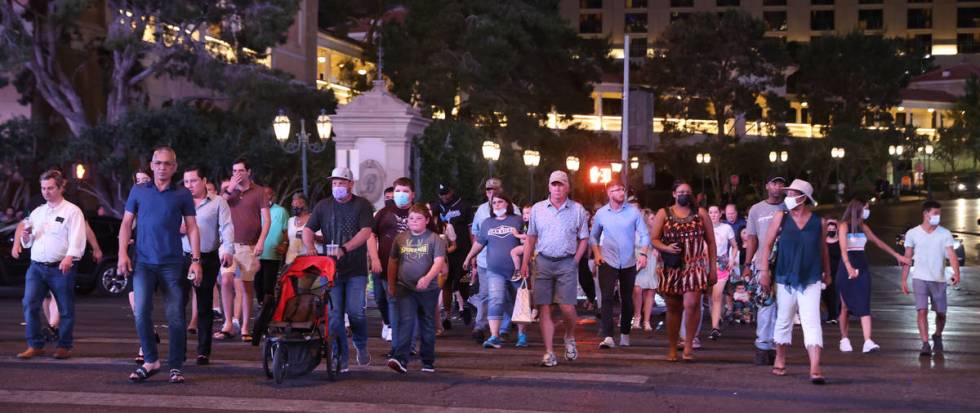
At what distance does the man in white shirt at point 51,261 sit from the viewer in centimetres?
1198

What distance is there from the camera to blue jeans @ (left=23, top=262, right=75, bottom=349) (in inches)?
472

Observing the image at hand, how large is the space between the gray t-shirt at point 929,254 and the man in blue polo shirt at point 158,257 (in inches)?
275

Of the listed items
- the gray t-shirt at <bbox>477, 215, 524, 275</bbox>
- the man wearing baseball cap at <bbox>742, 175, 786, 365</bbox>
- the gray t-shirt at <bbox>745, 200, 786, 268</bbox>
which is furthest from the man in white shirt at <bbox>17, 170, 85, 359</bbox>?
the gray t-shirt at <bbox>745, 200, 786, 268</bbox>

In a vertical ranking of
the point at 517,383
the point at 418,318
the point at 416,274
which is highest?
the point at 416,274

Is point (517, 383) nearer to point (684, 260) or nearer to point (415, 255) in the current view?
point (415, 255)

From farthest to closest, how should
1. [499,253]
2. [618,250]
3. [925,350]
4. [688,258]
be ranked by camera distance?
[618,250]
[499,253]
[925,350]
[688,258]

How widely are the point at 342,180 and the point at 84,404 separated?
2.92m

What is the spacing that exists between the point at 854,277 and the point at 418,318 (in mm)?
4741

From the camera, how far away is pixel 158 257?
10.6m

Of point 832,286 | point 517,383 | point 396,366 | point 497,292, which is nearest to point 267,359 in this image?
point 396,366

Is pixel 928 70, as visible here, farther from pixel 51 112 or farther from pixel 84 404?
pixel 84 404

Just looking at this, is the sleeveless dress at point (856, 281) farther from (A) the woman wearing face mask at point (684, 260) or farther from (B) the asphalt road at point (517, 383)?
(A) the woman wearing face mask at point (684, 260)

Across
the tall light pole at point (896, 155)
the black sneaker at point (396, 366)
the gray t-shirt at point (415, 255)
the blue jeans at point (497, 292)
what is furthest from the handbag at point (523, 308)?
the tall light pole at point (896, 155)

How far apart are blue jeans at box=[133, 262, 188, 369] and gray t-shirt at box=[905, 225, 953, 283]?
Answer: 7.08m
